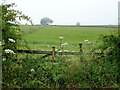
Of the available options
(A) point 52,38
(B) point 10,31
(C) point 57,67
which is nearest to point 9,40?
(B) point 10,31

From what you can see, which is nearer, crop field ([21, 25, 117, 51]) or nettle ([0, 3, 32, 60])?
nettle ([0, 3, 32, 60])

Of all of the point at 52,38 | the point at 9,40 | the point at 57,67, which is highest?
the point at 9,40

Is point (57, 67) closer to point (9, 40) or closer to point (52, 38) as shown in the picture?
point (9, 40)

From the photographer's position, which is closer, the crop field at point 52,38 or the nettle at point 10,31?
the nettle at point 10,31

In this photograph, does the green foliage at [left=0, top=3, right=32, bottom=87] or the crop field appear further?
the crop field

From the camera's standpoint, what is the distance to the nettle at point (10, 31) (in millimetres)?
→ 5425

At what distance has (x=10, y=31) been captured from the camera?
18.6ft

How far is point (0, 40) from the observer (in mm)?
5164

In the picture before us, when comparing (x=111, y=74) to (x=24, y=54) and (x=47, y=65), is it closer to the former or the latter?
(x=47, y=65)

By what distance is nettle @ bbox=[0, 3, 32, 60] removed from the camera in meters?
5.43

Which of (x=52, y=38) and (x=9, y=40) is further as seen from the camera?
(x=52, y=38)

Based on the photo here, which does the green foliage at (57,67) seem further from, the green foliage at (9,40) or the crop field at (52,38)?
the crop field at (52,38)

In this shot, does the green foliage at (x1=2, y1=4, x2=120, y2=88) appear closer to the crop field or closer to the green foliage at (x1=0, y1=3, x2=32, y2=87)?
the green foliage at (x1=0, y1=3, x2=32, y2=87)

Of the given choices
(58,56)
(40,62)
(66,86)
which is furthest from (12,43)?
(66,86)
